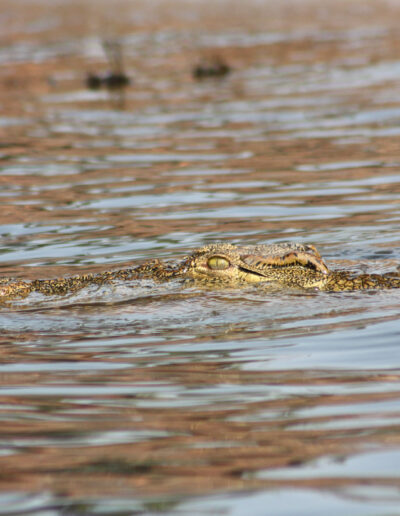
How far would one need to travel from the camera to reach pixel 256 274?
701 cm

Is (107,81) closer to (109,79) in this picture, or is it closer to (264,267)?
(109,79)

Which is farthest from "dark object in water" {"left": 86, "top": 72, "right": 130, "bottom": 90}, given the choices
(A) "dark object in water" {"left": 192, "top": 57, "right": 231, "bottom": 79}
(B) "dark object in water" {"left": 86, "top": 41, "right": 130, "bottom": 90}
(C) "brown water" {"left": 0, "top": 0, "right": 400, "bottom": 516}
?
(A) "dark object in water" {"left": 192, "top": 57, "right": 231, "bottom": 79}

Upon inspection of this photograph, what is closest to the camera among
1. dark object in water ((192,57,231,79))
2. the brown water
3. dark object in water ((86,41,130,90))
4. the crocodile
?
the brown water

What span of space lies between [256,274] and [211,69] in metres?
18.2

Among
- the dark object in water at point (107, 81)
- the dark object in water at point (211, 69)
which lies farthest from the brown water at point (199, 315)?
the dark object in water at point (211, 69)

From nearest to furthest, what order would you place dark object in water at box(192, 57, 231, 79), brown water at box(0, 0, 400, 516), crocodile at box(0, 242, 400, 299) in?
brown water at box(0, 0, 400, 516) < crocodile at box(0, 242, 400, 299) < dark object in water at box(192, 57, 231, 79)

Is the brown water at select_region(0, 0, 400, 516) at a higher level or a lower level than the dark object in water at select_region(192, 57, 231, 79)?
lower

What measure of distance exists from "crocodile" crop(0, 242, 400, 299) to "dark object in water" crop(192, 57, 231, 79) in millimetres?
17796

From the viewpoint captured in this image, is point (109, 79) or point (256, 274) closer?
point (256, 274)

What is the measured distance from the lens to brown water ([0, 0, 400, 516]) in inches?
151

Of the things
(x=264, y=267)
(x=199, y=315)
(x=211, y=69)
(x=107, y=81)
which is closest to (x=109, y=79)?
(x=107, y=81)

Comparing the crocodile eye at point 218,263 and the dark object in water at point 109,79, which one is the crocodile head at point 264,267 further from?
the dark object in water at point 109,79

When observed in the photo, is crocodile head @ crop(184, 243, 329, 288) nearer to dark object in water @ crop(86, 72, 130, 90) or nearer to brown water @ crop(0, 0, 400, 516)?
brown water @ crop(0, 0, 400, 516)

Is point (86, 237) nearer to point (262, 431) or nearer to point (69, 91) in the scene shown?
point (262, 431)
